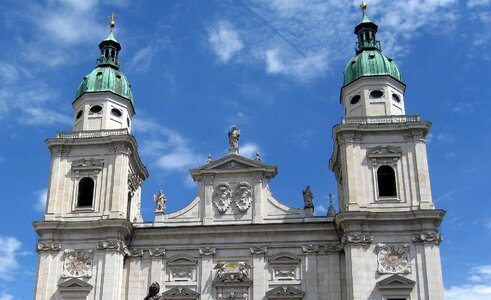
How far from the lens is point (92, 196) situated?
42656mm

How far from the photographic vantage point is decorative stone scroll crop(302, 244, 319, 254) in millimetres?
40625

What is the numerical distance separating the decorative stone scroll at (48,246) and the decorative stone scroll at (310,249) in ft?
44.9

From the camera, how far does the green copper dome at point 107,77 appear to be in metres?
46.2

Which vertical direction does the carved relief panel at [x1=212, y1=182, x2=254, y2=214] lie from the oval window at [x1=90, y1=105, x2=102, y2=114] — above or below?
below

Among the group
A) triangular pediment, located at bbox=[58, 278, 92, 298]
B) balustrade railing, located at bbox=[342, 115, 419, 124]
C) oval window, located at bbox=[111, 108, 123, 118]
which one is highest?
oval window, located at bbox=[111, 108, 123, 118]

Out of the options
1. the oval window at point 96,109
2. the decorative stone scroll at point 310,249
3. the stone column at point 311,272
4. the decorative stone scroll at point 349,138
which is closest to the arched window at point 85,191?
the oval window at point 96,109

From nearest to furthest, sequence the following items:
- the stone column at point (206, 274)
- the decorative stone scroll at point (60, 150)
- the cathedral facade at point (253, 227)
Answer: the cathedral facade at point (253, 227) → the stone column at point (206, 274) → the decorative stone scroll at point (60, 150)

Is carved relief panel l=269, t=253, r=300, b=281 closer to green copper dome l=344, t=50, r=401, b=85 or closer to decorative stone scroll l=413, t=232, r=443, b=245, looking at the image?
decorative stone scroll l=413, t=232, r=443, b=245

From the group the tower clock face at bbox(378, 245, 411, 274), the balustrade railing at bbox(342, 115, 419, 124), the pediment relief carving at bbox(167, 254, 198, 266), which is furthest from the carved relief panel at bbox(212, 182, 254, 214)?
the tower clock face at bbox(378, 245, 411, 274)

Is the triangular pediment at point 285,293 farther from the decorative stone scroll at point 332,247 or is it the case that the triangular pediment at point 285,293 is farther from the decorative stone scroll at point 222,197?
the decorative stone scroll at point 222,197

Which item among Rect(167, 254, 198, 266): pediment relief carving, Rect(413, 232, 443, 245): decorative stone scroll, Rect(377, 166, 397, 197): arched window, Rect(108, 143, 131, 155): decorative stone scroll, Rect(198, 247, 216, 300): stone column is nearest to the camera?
Rect(413, 232, 443, 245): decorative stone scroll

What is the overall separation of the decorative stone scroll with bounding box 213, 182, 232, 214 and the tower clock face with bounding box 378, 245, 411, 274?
9225mm

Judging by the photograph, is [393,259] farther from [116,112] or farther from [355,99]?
[116,112]

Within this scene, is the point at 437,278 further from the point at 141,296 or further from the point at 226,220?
the point at 141,296
